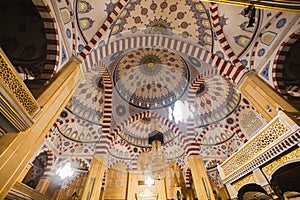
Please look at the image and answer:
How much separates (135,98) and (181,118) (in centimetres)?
326

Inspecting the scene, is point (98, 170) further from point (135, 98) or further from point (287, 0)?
point (287, 0)

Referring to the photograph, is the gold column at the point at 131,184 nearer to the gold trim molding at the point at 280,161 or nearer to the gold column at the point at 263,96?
the gold column at the point at 263,96

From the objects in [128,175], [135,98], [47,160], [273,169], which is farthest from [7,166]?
[128,175]

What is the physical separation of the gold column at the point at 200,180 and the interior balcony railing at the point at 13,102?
20.1 ft

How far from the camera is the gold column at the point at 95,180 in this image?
614 centimetres

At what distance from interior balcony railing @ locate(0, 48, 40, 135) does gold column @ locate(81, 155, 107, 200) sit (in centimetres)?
434

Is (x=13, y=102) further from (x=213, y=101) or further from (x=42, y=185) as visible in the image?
(x=213, y=101)

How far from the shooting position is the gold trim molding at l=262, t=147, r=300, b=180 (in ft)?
8.67

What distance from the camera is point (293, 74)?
6215mm

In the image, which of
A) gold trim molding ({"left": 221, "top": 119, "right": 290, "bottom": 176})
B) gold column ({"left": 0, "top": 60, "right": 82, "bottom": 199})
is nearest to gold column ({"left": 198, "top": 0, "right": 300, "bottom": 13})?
gold trim molding ({"left": 221, "top": 119, "right": 290, "bottom": 176})

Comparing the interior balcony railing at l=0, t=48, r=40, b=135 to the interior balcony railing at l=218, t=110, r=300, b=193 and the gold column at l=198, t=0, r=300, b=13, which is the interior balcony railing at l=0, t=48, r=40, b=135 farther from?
the interior balcony railing at l=218, t=110, r=300, b=193

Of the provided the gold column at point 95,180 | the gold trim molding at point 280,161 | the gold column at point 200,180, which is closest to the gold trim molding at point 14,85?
the gold trim molding at point 280,161

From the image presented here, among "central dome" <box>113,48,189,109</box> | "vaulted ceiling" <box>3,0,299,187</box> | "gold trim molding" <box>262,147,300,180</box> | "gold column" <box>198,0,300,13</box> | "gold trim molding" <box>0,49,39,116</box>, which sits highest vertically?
"central dome" <box>113,48,189,109</box>

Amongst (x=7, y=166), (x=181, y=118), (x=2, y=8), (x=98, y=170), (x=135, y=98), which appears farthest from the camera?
(x=135, y=98)
